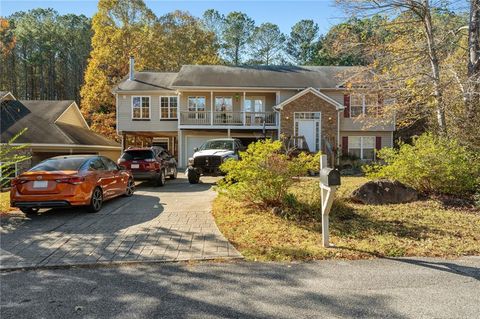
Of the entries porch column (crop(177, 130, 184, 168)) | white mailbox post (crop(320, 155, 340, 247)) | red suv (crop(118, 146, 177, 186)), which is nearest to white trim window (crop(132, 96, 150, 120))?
porch column (crop(177, 130, 184, 168))

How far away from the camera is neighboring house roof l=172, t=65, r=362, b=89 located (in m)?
25.3

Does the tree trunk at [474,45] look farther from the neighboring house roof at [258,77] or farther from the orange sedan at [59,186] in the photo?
the neighboring house roof at [258,77]

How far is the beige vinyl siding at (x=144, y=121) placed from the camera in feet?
88.0

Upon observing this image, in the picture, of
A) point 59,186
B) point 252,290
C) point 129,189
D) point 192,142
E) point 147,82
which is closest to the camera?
point 252,290

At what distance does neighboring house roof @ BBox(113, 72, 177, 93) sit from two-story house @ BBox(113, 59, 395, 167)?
0.07 metres

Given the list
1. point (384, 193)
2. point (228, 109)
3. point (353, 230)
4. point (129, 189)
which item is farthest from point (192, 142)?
point (353, 230)

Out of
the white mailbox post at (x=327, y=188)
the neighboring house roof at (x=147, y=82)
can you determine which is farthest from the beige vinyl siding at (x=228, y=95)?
the white mailbox post at (x=327, y=188)

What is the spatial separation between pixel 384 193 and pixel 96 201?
7.44 m

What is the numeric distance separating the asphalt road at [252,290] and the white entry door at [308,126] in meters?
19.4

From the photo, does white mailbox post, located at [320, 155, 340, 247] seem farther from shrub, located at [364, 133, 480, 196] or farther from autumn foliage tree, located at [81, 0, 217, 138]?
autumn foliage tree, located at [81, 0, 217, 138]

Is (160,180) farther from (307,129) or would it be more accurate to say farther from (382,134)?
(382,134)

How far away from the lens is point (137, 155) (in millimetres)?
14664

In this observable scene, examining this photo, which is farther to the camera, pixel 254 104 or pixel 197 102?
pixel 254 104

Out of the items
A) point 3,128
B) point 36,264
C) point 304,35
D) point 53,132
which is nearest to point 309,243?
point 36,264
